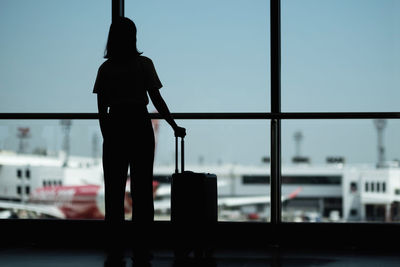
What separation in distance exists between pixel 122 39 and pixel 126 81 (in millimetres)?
179

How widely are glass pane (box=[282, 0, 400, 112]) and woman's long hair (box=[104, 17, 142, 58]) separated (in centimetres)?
119

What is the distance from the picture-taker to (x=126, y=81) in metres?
2.23

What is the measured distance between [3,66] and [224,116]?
1810 millimetres

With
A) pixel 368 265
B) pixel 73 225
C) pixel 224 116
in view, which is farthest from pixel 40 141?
pixel 368 265

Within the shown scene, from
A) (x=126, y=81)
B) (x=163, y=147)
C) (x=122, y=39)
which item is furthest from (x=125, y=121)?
(x=163, y=147)

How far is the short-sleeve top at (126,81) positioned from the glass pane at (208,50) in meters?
0.89

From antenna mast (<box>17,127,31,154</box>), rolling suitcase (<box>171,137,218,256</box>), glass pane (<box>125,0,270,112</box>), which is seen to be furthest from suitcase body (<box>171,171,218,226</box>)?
antenna mast (<box>17,127,31,154</box>)

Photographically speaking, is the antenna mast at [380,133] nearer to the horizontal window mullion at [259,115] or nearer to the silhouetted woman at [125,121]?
the horizontal window mullion at [259,115]

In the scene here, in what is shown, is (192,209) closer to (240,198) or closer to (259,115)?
(259,115)

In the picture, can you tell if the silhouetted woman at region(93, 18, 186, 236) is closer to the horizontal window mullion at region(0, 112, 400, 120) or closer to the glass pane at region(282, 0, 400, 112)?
the horizontal window mullion at region(0, 112, 400, 120)

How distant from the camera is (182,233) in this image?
97.7 inches

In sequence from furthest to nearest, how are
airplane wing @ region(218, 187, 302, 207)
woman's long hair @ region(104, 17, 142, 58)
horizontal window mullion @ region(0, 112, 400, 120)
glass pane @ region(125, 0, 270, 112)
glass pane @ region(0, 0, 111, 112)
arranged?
glass pane @ region(0, 0, 111, 112) < glass pane @ region(125, 0, 270, 112) < airplane wing @ region(218, 187, 302, 207) < horizontal window mullion @ region(0, 112, 400, 120) < woman's long hair @ region(104, 17, 142, 58)

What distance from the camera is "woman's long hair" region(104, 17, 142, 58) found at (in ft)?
7.24

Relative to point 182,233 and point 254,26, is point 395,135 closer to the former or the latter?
point 254,26
